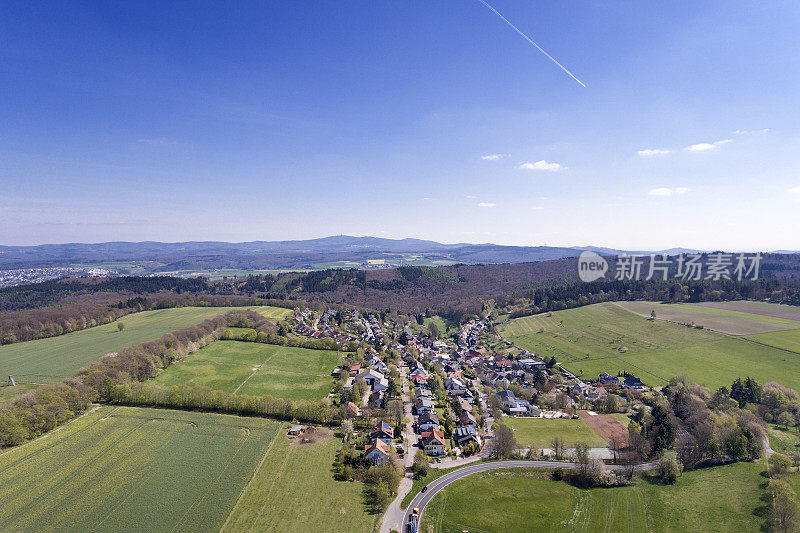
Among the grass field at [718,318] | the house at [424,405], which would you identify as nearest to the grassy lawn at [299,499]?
the house at [424,405]

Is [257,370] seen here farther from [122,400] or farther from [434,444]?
[434,444]

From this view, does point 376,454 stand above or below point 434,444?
above

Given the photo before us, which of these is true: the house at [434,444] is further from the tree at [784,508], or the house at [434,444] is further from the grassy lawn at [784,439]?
the grassy lawn at [784,439]

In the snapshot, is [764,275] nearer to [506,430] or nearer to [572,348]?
[572,348]

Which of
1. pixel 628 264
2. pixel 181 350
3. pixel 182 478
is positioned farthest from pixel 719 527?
pixel 628 264

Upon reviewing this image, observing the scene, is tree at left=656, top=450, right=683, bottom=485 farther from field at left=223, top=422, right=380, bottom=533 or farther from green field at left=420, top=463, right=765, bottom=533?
field at left=223, top=422, right=380, bottom=533

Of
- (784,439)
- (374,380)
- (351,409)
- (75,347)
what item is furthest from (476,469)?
(75,347)
